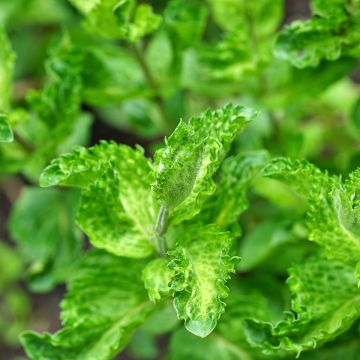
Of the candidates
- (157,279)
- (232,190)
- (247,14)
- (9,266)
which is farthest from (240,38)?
(9,266)

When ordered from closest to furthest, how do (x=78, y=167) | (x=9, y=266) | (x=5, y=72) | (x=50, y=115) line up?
(x=78, y=167) < (x=5, y=72) < (x=50, y=115) < (x=9, y=266)

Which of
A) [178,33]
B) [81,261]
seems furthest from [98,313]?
[178,33]

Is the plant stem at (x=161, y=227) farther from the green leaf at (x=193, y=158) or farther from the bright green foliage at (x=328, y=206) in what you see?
the bright green foliage at (x=328, y=206)

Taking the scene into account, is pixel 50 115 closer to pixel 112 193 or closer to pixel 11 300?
pixel 112 193

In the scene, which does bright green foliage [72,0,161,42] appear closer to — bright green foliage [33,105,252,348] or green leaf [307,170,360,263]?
bright green foliage [33,105,252,348]

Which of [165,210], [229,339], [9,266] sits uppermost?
[165,210]

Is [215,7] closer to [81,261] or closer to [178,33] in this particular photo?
[178,33]
